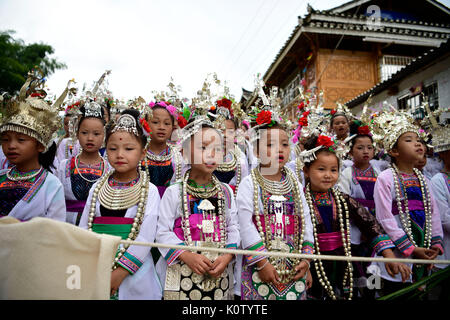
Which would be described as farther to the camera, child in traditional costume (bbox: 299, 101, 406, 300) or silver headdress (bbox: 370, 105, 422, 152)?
silver headdress (bbox: 370, 105, 422, 152)

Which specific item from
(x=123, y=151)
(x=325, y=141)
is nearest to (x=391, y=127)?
(x=325, y=141)

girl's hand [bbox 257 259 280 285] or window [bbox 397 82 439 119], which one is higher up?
window [bbox 397 82 439 119]

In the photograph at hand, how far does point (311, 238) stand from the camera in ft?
8.47

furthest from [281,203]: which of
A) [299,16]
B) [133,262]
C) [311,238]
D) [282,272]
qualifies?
[299,16]

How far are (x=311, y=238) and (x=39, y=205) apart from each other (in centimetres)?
248

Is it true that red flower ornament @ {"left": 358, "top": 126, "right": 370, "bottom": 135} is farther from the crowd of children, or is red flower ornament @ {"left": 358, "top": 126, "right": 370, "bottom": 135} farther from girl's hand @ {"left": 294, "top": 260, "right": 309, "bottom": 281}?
girl's hand @ {"left": 294, "top": 260, "right": 309, "bottom": 281}

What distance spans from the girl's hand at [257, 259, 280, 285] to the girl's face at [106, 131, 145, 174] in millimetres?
1418

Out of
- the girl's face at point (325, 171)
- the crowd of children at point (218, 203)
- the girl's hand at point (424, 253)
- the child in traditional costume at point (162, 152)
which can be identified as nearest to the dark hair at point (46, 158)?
the crowd of children at point (218, 203)

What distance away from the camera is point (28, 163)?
267 cm

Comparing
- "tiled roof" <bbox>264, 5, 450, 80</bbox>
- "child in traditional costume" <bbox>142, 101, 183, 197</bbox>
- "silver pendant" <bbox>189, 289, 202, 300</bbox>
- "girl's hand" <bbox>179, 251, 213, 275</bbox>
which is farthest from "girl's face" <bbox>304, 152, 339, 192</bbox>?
"tiled roof" <bbox>264, 5, 450, 80</bbox>

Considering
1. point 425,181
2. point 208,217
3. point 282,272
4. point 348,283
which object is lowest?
point 348,283

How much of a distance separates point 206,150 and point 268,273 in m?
1.17

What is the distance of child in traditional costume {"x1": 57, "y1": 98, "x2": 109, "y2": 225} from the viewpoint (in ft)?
10.1
